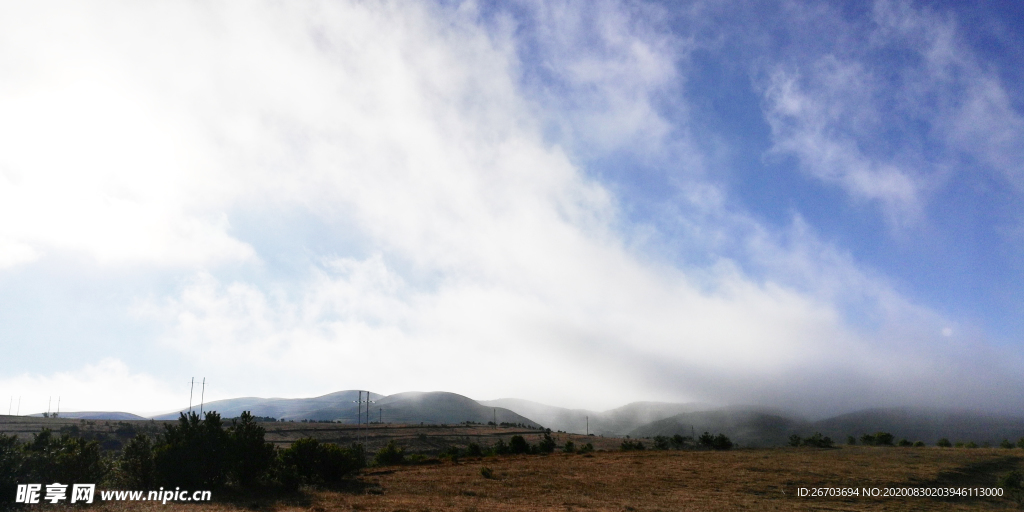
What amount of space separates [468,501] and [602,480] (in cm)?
1604

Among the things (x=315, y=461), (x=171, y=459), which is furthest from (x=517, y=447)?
(x=171, y=459)

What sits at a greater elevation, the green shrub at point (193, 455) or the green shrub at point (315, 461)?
the green shrub at point (193, 455)

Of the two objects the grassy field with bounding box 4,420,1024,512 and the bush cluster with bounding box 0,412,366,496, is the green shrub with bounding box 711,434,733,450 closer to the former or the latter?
the grassy field with bounding box 4,420,1024,512

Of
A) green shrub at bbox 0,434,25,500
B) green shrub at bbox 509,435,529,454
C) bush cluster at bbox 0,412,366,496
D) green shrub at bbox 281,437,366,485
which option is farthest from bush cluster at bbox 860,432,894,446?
green shrub at bbox 0,434,25,500

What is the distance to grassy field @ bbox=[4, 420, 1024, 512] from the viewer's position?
97.3ft

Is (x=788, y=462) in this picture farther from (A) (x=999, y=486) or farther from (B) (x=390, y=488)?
(B) (x=390, y=488)

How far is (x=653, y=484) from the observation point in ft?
132

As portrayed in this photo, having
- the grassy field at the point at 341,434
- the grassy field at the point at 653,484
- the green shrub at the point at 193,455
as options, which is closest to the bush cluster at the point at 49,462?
the green shrub at the point at 193,455

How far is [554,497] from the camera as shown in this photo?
34.4 metres

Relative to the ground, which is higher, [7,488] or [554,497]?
[7,488]

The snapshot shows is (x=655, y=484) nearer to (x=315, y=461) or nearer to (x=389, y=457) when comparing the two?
(x=315, y=461)

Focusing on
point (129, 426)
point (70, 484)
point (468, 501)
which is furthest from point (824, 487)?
point (129, 426)

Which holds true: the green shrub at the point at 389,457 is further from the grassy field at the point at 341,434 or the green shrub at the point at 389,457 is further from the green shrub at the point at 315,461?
the grassy field at the point at 341,434

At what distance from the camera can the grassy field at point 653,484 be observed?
29.6 meters
